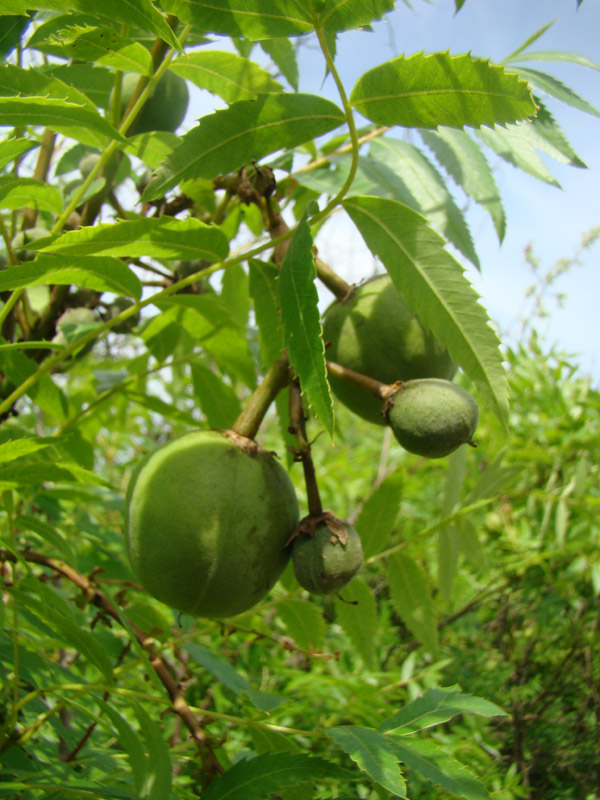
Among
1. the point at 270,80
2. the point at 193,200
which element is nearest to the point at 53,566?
the point at 193,200

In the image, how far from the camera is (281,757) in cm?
101

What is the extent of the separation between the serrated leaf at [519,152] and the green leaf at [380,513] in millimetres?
703

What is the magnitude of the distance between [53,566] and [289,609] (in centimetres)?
51

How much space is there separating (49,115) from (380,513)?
97 centimetres

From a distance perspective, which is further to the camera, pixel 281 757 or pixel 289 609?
pixel 289 609

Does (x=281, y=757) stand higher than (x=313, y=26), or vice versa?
(x=313, y=26)

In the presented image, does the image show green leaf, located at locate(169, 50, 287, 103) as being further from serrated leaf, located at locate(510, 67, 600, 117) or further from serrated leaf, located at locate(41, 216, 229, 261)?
serrated leaf, located at locate(510, 67, 600, 117)

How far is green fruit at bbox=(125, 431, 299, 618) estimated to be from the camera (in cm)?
103

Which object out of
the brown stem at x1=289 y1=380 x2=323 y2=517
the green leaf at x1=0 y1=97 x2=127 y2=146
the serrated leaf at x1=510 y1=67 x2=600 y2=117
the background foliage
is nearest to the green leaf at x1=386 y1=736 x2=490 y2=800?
the background foliage

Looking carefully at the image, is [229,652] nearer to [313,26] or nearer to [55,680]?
[55,680]

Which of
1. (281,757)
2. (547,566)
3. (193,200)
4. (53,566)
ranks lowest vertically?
(547,566)

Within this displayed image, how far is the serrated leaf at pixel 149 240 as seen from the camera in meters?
0.98

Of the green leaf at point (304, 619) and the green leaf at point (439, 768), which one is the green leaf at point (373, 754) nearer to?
the green leaf at point (439, 768)

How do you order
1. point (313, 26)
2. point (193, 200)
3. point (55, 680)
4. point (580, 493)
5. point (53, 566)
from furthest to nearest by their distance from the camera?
point (580, 493), point (193, 200), point (53, 566), point (55, 680), point (313, 26)
